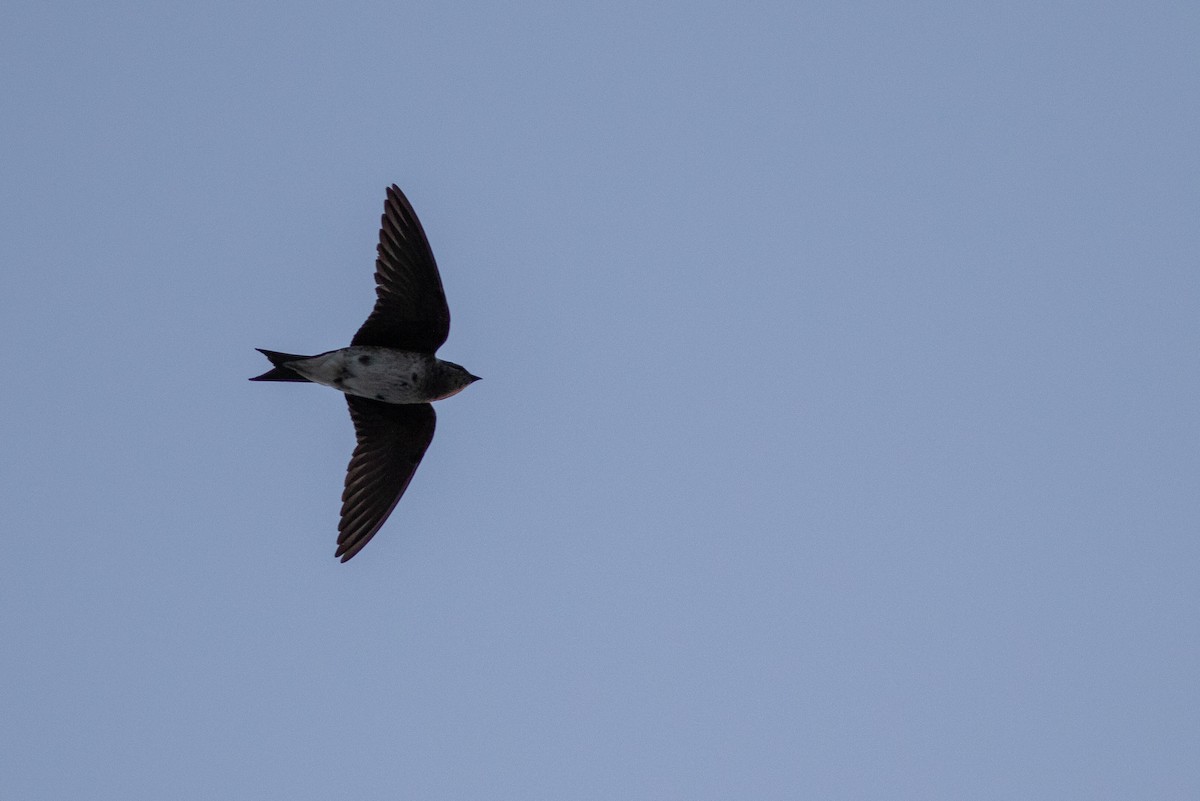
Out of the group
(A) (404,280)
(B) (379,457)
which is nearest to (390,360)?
(A) (404,280)

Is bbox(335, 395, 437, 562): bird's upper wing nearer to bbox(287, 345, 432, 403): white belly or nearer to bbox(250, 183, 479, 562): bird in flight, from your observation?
bbox(250, 183, 479, 562): bird in flight

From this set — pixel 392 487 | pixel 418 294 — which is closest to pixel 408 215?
pixel 418 294

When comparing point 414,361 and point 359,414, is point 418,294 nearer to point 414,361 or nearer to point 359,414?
point 414,361

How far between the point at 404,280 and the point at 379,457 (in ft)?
5.81

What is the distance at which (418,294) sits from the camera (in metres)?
12.8

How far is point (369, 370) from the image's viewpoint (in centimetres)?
1291

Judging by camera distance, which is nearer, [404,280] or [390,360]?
[404,280]

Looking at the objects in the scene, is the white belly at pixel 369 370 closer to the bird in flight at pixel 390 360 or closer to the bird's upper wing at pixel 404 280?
the bird in flight at pixel 390 360

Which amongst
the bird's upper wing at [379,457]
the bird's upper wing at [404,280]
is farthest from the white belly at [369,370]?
the bird's upper wing at [379,457]

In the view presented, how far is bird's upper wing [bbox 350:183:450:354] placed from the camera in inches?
502

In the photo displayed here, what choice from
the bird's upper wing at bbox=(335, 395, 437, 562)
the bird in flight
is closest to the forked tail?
the bird in flight

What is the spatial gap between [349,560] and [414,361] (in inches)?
75.0

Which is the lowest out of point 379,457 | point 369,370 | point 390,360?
point 379,457

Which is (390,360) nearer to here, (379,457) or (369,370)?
(369,370)
